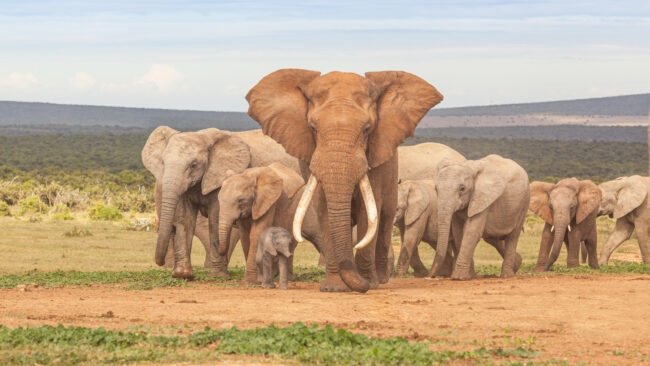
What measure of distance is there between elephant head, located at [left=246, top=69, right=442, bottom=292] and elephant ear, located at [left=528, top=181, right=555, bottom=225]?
21.7ft

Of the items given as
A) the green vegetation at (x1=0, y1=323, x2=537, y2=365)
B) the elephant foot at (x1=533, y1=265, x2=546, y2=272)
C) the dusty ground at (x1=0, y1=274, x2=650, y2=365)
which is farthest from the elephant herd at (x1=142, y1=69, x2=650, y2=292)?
the green vegetation at (x1=0, y1=323, x2=537, y2=365)

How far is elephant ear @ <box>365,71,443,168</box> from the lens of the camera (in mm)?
14023

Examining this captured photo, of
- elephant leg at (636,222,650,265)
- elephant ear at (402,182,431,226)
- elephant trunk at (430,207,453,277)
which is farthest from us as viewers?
elephant leg at (636,222,650,265)

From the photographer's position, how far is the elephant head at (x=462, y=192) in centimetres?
1730

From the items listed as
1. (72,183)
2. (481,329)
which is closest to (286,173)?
(481,329)

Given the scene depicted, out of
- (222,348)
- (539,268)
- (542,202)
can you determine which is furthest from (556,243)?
(222,348)

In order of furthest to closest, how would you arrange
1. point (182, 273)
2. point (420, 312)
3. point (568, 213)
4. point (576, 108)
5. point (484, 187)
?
point (576, 108) → point (568, 213) → point (484, 187) → point (182, 273) → point (420, 312)

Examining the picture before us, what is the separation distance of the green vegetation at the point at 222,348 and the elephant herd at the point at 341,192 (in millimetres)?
3647

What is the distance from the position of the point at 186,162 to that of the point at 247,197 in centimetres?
161

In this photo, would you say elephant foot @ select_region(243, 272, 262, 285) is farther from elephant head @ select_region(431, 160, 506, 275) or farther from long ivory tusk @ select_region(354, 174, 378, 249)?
elephant head @ select_region(431, 160, 506, 275)

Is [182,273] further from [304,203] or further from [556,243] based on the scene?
[556,243]

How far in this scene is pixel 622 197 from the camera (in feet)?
79.0

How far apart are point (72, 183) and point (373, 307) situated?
42929 mm

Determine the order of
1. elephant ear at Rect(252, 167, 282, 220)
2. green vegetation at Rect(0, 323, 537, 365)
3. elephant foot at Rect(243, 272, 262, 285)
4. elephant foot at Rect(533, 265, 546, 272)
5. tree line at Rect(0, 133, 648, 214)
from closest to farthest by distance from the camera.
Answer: green vegetation at Rect(0, 323, 537, 365)
elephant ear at Rect(252, 167, 282, 220)
elephant foot at Rect(243, 272, 262, 285)
elephant foot at Rect(533, 265, 546, 272)
tree line at Rect(0, 133, 648, 214)
